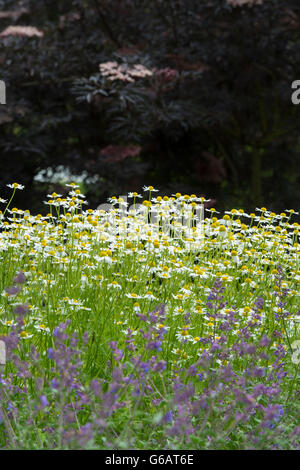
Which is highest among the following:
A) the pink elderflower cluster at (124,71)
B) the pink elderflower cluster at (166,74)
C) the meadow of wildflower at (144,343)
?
the pink elderflower cluster at (166,74)

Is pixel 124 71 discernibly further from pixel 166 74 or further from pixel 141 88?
pixel 166 74

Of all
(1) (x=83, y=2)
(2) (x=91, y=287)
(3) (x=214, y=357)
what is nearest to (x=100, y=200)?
(1) (x=83, y=2)

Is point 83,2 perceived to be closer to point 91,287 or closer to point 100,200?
point 100,200

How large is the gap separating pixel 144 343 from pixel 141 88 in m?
4.50

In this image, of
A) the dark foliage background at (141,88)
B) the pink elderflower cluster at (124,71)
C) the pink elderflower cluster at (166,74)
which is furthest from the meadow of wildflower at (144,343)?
the dark foliage background at (141,88)

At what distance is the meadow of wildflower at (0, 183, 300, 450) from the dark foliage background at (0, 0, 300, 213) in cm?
303

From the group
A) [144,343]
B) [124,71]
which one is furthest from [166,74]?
[144,343]

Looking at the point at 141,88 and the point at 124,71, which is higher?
Answer: the point at 124,71

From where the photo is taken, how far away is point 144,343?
302cm

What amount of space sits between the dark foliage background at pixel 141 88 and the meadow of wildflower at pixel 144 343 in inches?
119

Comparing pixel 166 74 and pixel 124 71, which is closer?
pixel 124 71

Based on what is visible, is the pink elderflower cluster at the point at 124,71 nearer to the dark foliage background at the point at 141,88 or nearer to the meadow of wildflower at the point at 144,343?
the dark foliage background at the point at 141,88

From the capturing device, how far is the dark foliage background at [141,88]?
724cm

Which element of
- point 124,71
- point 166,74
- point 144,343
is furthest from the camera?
point 166,74
